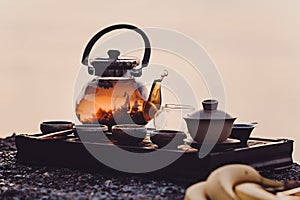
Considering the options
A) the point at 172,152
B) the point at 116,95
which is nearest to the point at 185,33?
the point at 116,95

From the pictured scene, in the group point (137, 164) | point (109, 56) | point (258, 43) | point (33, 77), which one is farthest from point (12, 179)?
point (258, 43)

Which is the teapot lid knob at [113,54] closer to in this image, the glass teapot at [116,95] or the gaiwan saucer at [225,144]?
the glass teapot at [116,95]

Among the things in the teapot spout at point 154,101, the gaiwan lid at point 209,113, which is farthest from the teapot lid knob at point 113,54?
the gaiwan lid at point 209,113

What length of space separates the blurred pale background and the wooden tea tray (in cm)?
161

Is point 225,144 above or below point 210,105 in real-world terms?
below

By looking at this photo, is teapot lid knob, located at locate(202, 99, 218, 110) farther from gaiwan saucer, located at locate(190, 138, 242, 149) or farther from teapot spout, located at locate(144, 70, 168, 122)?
teapot spout, located at locate(144, 70, 168, 122)

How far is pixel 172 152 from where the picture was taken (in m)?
2.03

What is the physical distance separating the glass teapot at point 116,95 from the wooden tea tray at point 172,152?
0.17m

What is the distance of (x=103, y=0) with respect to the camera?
13.2ft

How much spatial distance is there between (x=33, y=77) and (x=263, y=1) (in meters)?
1.64

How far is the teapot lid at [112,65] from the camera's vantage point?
8.14ft

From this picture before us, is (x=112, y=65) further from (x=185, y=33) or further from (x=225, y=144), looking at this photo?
(x=185, y=33)

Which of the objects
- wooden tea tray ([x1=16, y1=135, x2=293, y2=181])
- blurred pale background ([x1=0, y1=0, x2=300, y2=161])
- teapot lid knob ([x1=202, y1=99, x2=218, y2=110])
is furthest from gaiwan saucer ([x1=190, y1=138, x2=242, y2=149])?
blurred pale background ([x1=0, y1=0, x2=300, y2=161])

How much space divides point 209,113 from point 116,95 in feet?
1.65
